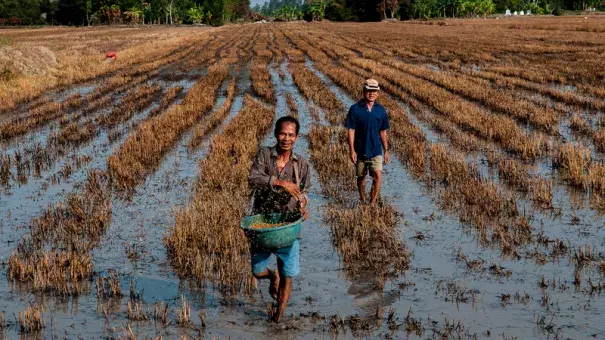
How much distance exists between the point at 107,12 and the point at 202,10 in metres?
17.1

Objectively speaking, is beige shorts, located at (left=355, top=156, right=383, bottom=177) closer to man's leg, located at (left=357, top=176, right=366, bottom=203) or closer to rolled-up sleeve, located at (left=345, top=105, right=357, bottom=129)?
man's leg, located at (left=357, top=176, right=366, bottom=203)

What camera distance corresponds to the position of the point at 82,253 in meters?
6.86

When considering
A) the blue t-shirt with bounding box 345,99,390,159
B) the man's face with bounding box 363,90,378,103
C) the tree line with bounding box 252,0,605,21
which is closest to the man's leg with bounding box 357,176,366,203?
the blue t-shirt with bounding box 345,99,390,159

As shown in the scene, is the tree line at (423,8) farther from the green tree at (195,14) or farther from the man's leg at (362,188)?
the man's leg at (362,188)

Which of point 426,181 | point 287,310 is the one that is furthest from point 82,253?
point 426,181

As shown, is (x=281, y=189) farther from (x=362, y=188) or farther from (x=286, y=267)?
(x=362, y=188)

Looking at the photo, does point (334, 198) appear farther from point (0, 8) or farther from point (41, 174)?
point (0, 8)

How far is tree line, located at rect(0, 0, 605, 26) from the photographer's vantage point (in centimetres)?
10319

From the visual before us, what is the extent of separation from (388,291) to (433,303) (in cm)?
44

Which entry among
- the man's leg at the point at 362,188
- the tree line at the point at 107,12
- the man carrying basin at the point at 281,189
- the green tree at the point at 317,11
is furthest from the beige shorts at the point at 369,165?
the green tree at the point at 317,11

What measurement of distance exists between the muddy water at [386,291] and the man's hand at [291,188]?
1.03 meters

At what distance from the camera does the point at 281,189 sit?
16.9 ft

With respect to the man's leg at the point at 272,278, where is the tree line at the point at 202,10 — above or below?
above

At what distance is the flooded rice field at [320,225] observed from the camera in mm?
5418
